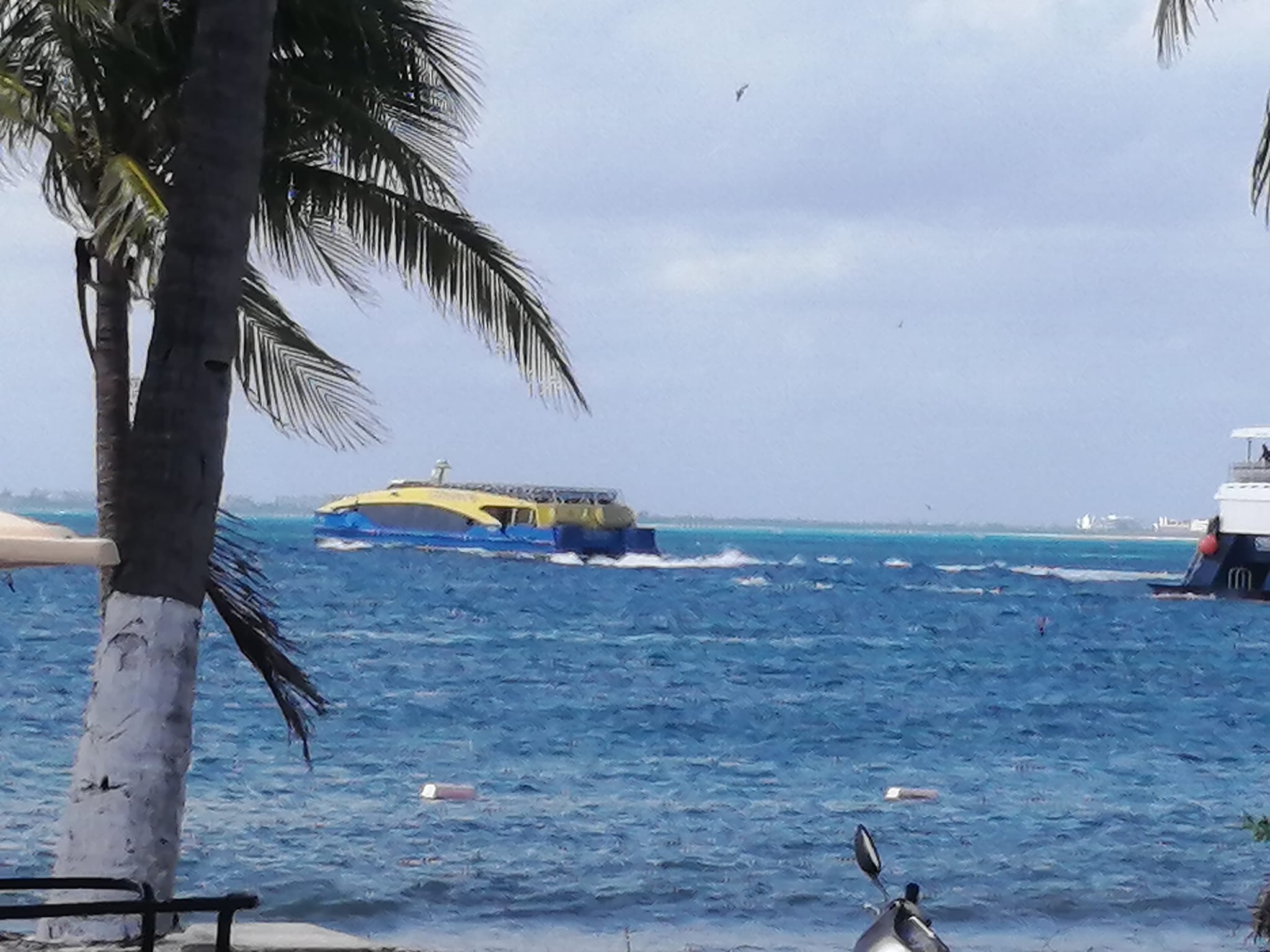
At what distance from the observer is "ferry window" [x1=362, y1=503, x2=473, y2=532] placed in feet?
387

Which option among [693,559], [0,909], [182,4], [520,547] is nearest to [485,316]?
[182,4]

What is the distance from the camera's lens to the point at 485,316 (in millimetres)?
11016

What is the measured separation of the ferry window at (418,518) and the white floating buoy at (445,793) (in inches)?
3569

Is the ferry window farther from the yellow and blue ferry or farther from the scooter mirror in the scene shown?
the scooter mirror

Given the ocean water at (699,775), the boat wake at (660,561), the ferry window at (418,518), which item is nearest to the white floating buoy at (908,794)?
the ocean water at (699,775)

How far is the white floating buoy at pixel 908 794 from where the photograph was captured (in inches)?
1082

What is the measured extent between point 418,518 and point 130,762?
367 feet

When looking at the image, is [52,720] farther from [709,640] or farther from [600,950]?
[709,640]

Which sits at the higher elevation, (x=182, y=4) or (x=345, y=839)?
(x=182, y=4)

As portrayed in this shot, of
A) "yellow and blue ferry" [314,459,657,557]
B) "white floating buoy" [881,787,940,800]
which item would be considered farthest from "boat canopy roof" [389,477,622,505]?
"white floating buoy" [881,787,940,800]

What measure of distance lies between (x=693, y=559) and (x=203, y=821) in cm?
11851

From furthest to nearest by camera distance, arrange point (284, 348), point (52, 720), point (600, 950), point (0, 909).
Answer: point (52, 720) → point (600, 950) → point (284, 348) → point (0, 909)

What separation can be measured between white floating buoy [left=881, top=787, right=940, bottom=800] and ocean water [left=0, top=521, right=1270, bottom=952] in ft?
1.15

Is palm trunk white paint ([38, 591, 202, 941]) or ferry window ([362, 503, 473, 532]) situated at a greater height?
ferry window ([362, 503, 473, 532])
